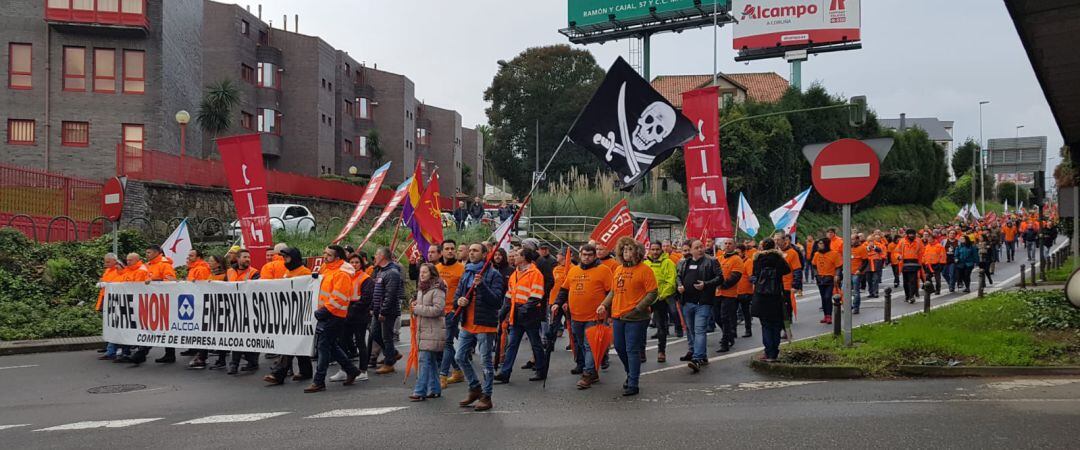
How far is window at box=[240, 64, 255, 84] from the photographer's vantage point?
52.1 meters

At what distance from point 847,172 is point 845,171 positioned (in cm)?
3

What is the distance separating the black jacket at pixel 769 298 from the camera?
10.5m

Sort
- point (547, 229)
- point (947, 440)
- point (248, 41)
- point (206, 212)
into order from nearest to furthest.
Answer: point (947, 440)
point (206, 212)
point (547, 229)
point (248, 41)

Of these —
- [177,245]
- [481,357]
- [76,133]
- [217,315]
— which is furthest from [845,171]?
[76,133]

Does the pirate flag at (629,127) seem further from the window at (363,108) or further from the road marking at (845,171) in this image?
the window at (363,108)

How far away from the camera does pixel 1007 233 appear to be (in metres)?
36.9

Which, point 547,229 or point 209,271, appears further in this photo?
point 547,229

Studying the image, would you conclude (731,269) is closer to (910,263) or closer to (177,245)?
(910,263)

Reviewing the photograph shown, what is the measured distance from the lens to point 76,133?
34.5 meters

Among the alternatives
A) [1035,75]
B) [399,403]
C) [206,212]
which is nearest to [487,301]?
[399,403]

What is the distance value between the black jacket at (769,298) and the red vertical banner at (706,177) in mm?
3950

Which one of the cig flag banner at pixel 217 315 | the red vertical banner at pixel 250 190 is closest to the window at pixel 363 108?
the red vertical banner at pixel 250 190

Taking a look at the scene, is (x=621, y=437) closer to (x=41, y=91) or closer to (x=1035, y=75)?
(x=1035, y=75)

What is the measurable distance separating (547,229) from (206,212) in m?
10.8
